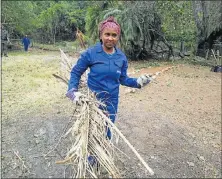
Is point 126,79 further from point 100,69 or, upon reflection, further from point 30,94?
point 30,94

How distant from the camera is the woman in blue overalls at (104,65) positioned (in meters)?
2.54

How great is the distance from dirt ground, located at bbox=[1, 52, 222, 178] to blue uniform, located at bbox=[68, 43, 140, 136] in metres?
0.75

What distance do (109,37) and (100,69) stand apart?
0.91 feet

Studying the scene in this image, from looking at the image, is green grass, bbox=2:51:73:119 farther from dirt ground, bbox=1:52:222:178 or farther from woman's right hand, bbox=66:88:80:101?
woman's right hand, bbox=66:88:80:101

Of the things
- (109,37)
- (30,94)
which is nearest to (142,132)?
(109,37)

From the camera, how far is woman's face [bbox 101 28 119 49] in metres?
2.50

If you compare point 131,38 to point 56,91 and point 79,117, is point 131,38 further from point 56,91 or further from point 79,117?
point 79,117

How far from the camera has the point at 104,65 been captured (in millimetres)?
2596

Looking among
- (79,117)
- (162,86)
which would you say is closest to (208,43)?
(162,86)

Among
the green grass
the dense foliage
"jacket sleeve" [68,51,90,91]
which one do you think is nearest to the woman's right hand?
"jacket sleeve" [68,51,90,91]

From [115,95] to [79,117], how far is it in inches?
24.7

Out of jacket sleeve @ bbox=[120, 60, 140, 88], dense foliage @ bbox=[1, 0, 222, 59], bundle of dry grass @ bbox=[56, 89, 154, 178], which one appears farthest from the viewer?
dense foliage @ bbox=[1, 0, 222, 59]

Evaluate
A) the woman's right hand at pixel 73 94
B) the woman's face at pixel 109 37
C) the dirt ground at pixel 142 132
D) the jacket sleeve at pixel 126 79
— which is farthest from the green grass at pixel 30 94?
the woman's face at pixel 109 37

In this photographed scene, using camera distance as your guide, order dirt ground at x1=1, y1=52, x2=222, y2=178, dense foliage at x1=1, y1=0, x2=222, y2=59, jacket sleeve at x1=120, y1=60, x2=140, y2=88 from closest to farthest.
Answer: jacket sleeve at x1=120, y1=60, x2=140, y2=88 → dirt ground at x1=1, y1=52, x2=222, y2=178 → dense foliage at x1=1, y1=0, x2=222, y2=59
